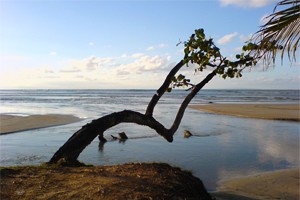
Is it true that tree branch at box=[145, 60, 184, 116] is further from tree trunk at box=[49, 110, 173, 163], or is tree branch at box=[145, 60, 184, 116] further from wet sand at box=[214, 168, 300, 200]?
wet sand at box=[214, 168, 300, 200]

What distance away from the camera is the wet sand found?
7.30 metres

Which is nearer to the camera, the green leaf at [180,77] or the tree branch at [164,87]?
the green leaf at [180,77]

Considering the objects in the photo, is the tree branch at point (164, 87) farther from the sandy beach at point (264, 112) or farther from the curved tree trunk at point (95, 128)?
the sandy beach at point (264, 112)

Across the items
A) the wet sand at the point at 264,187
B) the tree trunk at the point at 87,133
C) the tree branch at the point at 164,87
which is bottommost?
the wet sand at the point at 264,187

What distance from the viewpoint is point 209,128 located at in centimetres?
1788

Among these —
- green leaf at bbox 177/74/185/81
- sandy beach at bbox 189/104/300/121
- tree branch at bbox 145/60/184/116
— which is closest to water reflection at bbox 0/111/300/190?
tree branch at bbox 145/60/184/116

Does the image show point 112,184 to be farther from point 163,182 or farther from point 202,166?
point 202,166

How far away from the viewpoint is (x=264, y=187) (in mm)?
7887

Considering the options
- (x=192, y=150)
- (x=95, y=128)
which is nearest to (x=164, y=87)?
(x=95, y=128)

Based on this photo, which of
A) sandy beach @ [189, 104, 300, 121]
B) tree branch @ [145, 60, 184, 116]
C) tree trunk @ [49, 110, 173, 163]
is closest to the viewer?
tree trunk @ [49, 110, 173, 163]

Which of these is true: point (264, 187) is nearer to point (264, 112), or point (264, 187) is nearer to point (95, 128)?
point (95, 128)

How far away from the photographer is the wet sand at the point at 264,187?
24.0 feet

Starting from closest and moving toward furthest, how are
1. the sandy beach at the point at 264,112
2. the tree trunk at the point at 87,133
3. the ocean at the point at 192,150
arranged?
the tree trunk at the point at 87,133 < the ocean at the point at 192,150 < the sandy beach at the point at 264,112

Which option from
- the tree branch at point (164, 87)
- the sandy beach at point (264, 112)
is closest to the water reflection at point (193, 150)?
the tree branch at point (164, 87)
